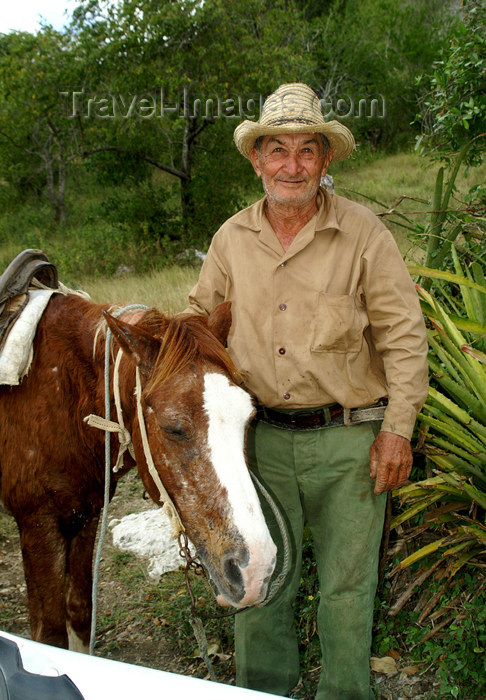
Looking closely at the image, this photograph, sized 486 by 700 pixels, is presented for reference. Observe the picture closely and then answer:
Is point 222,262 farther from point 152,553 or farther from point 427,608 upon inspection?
point 152,553

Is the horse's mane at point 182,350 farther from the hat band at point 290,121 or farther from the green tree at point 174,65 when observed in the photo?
the green tree at point 174,65

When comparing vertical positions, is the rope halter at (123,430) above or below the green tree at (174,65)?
below

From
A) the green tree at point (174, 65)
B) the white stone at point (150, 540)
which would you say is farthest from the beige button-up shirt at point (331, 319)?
the green tree at point (174, 65)

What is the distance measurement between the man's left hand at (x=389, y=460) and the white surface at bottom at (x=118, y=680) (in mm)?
1158

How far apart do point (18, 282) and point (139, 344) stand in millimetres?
996

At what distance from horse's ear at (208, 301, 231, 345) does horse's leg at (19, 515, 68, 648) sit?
119 cm

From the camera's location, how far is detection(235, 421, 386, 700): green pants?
7.74ft

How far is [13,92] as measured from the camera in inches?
480

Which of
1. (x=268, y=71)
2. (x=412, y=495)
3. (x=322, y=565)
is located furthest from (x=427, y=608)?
(x=268, y=71)

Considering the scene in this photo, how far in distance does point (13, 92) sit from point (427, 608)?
13104 mm

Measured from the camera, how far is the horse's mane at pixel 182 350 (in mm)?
1971

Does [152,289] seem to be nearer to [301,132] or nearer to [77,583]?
[77,583]

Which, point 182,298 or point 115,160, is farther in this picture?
point 115,160

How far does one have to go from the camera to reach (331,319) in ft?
7.45
